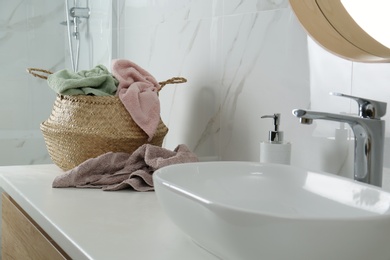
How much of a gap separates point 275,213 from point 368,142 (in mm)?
425

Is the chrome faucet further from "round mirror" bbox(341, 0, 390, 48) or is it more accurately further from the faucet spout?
"round mirror" bbox(341, 0, 390, 48)

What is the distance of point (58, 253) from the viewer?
1.08 m

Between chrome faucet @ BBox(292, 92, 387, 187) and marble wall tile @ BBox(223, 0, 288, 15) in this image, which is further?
marble wall tile @ BBox(223, 0, 288, 15)

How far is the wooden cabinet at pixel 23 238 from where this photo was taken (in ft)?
3.76

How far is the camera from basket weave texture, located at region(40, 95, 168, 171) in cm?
159

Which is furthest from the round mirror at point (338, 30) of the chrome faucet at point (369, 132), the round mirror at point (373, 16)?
the chrome faucet at point (369, 132)

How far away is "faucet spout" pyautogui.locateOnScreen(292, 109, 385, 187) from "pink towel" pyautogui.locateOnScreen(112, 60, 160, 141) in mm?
629

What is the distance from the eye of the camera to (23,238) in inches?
53.9

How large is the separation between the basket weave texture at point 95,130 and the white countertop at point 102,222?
11cm

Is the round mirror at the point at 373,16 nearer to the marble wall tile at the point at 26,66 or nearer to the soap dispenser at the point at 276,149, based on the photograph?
the soap dispenser at the point at 276,149

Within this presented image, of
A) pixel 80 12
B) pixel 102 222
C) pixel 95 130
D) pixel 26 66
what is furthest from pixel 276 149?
pixel 26 66

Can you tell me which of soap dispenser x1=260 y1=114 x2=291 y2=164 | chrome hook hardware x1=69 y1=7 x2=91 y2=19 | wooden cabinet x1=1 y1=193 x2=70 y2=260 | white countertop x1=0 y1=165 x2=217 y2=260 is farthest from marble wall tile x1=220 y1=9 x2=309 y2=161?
chrome hook hardware x1=69 y1=7 x2=91 y2=19

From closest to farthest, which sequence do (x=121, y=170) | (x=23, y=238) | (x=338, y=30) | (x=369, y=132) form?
(x=369, y=132)
(x=338, y=30)
(x=23, y=238)
(x=121, y=170)

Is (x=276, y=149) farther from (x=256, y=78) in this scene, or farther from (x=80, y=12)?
(x=80, y=12)
